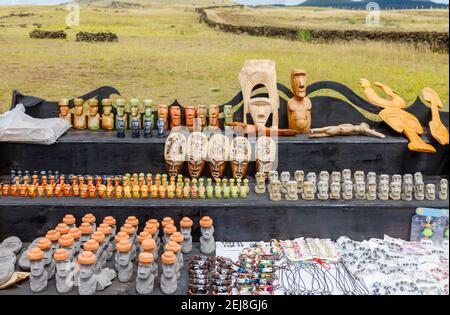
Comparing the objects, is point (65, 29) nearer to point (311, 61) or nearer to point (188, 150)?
point (311, 61)

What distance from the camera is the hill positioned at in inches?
262

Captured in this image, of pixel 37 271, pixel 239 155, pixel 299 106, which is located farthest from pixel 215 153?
pixel 37 271

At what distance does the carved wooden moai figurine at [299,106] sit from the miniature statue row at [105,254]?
1263 mm

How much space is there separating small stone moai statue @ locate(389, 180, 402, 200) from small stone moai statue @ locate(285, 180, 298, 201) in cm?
71

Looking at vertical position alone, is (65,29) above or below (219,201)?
above

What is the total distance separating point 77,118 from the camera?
15.9 feet

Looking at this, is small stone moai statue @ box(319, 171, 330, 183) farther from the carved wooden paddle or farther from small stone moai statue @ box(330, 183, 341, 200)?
the carved wooden paddle

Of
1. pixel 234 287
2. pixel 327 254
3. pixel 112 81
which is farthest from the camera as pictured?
pixel 112 81

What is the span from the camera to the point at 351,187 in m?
4.18

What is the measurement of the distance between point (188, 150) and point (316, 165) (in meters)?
1.03

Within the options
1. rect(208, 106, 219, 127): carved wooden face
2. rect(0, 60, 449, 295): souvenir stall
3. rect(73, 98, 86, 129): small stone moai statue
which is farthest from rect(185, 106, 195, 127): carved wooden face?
rect(73, 98, 86, 129): small stone moai statue
